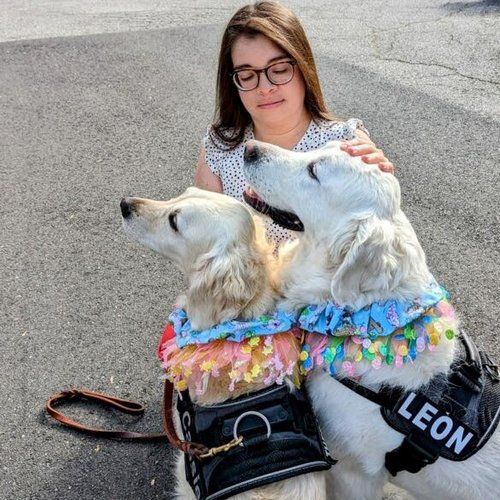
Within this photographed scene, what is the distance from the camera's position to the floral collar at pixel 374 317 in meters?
2.26

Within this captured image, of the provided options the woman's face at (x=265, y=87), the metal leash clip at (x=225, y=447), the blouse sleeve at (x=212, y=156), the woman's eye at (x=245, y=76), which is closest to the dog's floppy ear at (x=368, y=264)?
the metal leash clip at (x=225, y=447)

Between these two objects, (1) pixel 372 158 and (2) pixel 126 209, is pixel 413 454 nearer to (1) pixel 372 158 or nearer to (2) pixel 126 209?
(1) pixel 372 158

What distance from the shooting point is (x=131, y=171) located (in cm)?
565

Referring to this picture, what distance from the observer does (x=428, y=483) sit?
2.35 meters

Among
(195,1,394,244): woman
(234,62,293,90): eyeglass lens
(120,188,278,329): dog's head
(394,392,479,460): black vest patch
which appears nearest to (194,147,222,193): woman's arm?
(195,1,394,244): woman

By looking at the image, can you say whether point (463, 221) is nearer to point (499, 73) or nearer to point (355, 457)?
point (355, 457)

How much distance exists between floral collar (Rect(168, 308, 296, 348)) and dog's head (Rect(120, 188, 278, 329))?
0.16ft

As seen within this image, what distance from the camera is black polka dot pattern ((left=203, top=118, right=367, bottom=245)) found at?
3.37 meters

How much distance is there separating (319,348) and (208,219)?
0.72 meters

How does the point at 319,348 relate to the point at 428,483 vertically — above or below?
above

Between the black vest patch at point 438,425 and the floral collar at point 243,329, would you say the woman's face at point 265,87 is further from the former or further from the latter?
the black vest patch at point 438,425

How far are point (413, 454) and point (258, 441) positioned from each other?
57 cm

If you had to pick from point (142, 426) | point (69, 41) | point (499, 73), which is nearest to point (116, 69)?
point (69, 41)

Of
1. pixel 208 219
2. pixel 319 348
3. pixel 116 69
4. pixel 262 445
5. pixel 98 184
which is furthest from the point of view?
pixel 116 69
